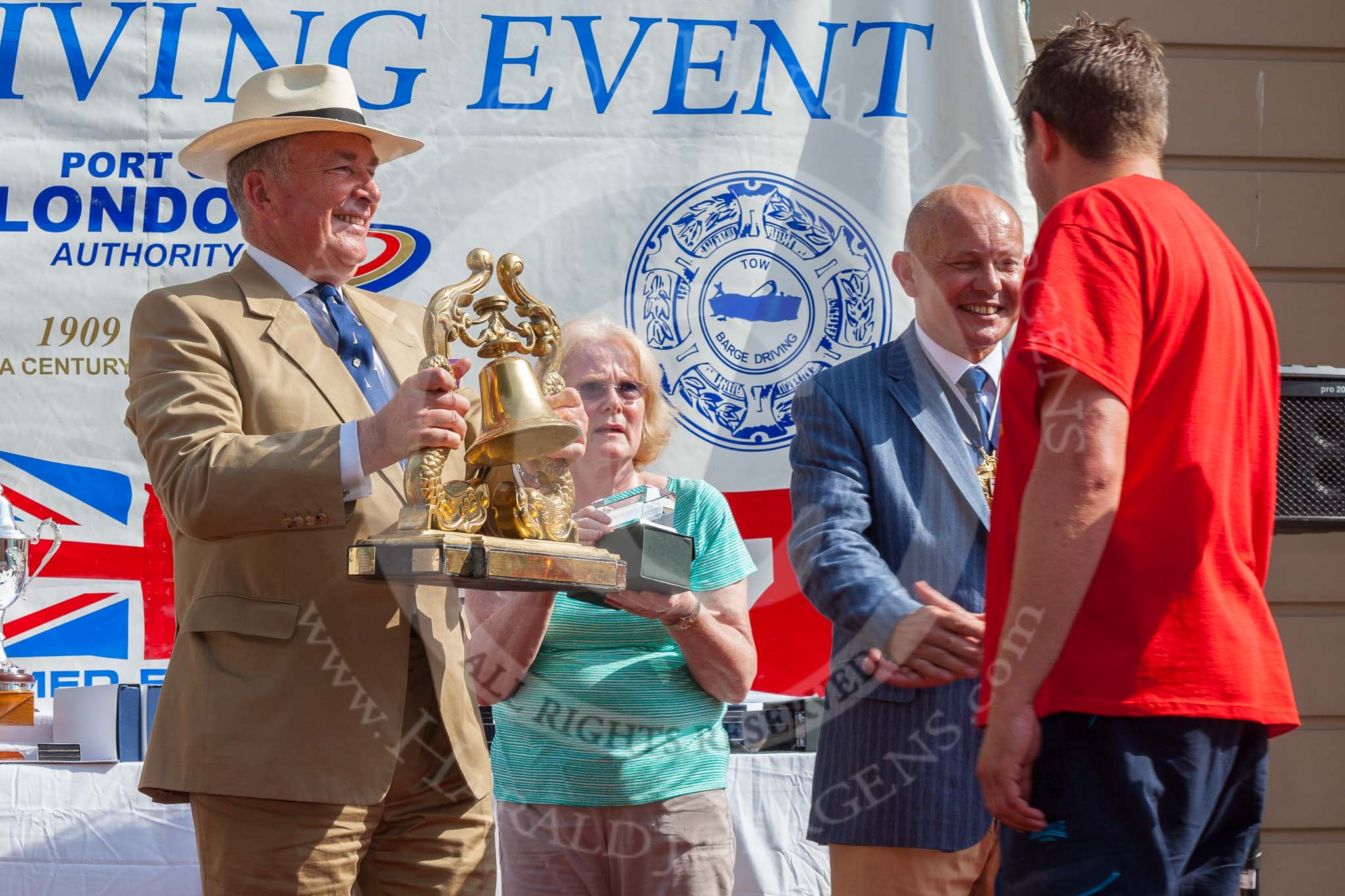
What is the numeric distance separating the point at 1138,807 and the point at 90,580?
10.1 feet

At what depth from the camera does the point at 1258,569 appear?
1823 mm

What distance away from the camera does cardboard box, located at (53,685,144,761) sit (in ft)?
10.3

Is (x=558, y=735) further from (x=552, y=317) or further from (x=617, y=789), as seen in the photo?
(x=552, y=317)

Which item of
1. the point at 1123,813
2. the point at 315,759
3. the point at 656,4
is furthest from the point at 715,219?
the point at 1123,813

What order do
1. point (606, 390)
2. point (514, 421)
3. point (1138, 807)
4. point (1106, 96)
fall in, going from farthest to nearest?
point (606, 390) < point (514, 421) < point (1106, 96) < point (1138, 807)

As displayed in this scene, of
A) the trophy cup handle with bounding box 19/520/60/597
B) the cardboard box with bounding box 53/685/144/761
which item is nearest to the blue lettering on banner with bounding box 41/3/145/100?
the trophy cup handle with bounding box 19/520/60/597

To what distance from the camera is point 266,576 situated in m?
2.18

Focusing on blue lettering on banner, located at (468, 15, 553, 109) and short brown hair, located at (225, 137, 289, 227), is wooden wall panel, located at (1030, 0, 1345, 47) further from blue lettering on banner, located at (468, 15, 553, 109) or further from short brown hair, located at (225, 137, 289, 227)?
short brown hair, located at (225, 137, 289, 227)

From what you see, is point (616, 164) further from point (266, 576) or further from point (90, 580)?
point (266, 576)

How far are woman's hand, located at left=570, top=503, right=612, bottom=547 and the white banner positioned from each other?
1446 mm

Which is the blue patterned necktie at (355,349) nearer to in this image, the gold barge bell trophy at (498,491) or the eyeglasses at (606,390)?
the gold barge bell trophy at (498,491)

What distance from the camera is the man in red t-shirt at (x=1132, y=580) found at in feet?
5.48

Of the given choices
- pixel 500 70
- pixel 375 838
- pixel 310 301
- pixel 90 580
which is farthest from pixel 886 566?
pixel 90 580

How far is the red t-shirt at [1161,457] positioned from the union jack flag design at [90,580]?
276 cm
